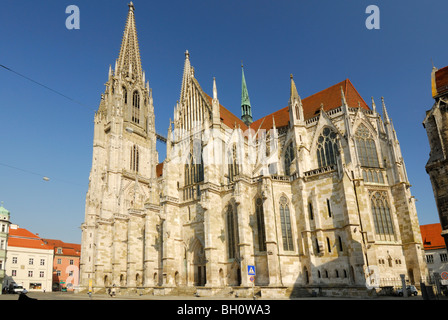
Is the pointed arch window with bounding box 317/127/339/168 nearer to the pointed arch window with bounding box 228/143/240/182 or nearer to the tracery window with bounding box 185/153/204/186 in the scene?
the pointed arch window with bounding box 228/143/240/182

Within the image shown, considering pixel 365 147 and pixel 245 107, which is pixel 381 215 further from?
pixel 245 107

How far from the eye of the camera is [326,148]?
30672 millimetres

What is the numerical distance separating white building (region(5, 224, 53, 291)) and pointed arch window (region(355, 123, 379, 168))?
49.0 meters

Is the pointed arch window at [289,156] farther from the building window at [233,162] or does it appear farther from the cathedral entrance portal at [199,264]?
the cathedral entrance portal at [199,264]

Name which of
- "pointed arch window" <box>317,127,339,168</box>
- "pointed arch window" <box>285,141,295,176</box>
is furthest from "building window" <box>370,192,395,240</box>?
"pointed arch window" <box>285,141,295,176</box>

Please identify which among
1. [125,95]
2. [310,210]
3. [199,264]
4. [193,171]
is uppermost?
[125,95]

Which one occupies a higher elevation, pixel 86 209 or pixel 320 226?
pixel 86 209

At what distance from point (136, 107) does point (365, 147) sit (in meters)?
42.4

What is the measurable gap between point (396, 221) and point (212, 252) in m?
16.4

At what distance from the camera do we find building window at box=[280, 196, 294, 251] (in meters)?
26.2

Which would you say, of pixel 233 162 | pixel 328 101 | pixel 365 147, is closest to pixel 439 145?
pixel 365 147
